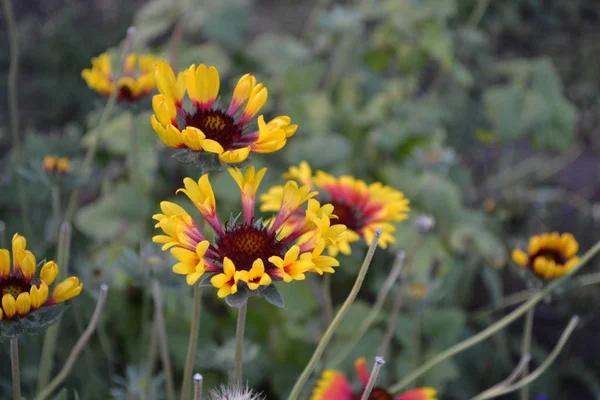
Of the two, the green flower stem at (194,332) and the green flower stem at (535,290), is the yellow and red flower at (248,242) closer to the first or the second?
the green flower stem at (194,332)

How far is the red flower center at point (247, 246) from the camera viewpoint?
1.45ft

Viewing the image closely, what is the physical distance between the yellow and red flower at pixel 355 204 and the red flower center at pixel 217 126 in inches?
3.2

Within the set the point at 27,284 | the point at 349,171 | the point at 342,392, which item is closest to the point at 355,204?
the point at 342,392

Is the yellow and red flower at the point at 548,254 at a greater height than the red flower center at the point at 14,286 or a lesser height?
greater

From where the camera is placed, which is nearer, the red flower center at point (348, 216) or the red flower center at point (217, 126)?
the red flower center at point (217, 126)

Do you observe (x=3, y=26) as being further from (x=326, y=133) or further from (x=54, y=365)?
(x=54, y=365)

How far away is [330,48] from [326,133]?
317 millimetres

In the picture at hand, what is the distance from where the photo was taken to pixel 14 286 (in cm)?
46

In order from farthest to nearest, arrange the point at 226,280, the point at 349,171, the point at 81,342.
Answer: the point at 349,171
the point at 81,342
the point at 226,280

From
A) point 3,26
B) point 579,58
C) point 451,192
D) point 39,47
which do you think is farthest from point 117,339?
point 579,58

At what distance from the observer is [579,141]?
6.68 ft

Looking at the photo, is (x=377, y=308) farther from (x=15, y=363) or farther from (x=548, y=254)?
(x=15, y=363)

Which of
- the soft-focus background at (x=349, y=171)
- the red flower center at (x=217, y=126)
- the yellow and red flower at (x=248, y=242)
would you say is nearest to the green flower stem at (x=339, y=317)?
the yellow and red flower at (x=248, y=242)

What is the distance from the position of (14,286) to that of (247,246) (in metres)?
0.16
